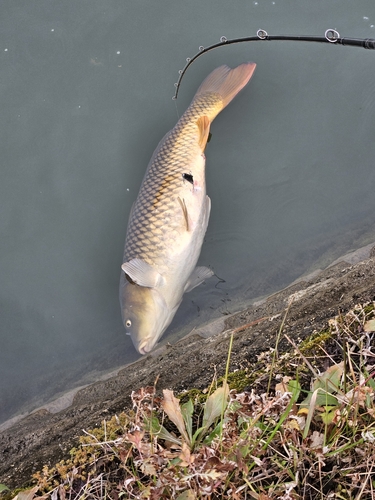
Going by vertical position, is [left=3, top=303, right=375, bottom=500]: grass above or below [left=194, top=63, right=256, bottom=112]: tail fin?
below

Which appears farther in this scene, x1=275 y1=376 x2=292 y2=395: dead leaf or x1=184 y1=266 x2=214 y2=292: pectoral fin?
x1=184 y1=266 x2=214 y2=292: pectoral fin

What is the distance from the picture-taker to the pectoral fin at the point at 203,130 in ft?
10.1

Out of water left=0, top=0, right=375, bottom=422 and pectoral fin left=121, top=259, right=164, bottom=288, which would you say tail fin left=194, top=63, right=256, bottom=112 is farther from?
pectoral fin left=121, top=259, right=164, bottom=288

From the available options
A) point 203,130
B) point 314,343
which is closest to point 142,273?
point 203,130

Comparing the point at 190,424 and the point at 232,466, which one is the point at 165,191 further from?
the point at 232,466

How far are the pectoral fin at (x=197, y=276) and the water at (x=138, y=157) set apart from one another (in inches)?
6.7

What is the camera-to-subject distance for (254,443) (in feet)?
4.76

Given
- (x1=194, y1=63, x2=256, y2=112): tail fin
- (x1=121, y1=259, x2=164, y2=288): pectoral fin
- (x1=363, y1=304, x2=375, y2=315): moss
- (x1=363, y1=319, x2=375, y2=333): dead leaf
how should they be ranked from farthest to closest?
(x1=194, y1=63, x2=256, y2=112): tail fin
(x1=121, y1=259, x2=164, y2=288): pectoral fin
(x1=363, y1=304, x2=375, y2=315): moss
(x1=363, y1=319, x2=375, y2=333): dead leaf

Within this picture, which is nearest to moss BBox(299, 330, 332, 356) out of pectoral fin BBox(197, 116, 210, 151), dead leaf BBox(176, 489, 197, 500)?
dead leaf BBox(176, 489, 197, 500)

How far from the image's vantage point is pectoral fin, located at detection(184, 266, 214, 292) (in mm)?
3182

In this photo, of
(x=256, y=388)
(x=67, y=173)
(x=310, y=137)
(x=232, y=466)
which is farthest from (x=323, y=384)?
(x=67, y=173)

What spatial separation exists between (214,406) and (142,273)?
4.29ft

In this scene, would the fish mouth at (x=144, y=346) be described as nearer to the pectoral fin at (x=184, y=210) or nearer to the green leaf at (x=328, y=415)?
the pectoral fin at (x=184, y=210)

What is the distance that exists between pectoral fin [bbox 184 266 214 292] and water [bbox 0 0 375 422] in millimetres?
171
